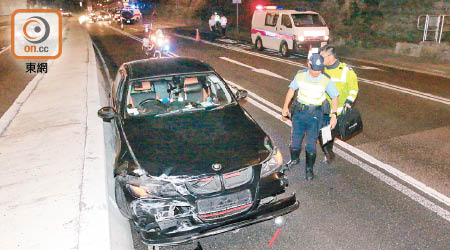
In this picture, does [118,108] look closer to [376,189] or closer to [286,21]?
[376,189]

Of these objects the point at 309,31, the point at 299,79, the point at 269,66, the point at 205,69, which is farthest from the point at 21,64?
the point at 299,79

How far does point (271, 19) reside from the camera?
65.0 feet

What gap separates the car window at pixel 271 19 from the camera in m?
19.4

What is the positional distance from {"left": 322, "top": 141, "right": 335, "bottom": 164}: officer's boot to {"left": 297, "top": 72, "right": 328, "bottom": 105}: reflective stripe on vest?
104 centimetres

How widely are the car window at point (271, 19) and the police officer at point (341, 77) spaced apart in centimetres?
1449

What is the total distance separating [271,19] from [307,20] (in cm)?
223

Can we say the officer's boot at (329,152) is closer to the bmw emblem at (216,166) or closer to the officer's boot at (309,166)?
the officer's boot at (309,166)

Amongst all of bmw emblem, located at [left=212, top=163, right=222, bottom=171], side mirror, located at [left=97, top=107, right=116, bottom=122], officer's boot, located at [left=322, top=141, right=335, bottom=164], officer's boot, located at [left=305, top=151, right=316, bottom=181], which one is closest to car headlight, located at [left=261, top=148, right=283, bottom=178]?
bmw emblem, located at [left=212, top=163, right=222, bottom=171]

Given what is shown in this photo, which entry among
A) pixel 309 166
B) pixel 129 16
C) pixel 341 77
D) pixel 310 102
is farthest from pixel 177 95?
pixel 129 16

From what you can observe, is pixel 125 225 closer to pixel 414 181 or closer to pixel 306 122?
pixel 306 122

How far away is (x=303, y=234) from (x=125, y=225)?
2032 millimetres

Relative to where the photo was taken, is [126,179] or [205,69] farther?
[205,69]

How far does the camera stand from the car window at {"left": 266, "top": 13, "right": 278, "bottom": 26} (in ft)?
63.7

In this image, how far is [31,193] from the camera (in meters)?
4.45
